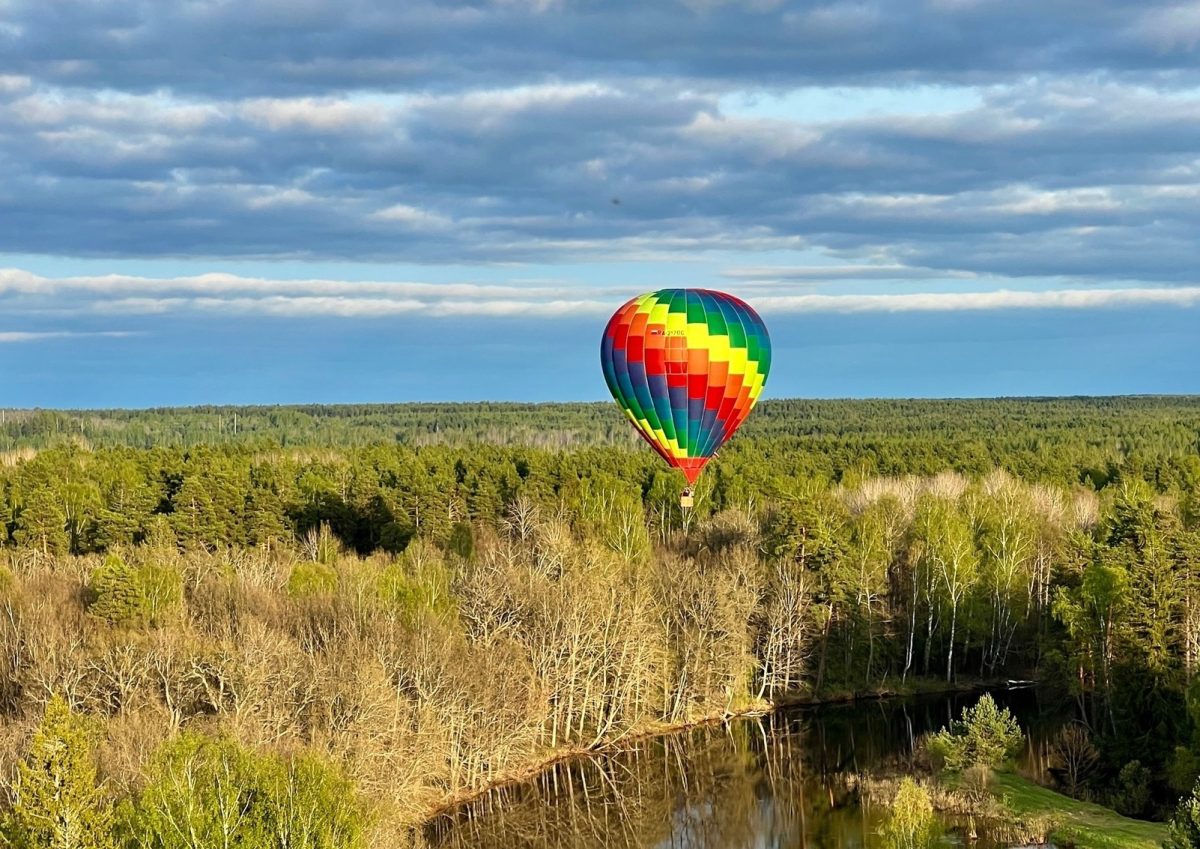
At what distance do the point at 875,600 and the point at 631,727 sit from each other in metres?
19.4

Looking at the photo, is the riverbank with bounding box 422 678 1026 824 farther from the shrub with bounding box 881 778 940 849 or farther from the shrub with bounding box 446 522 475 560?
the shrub with bounding box 446 522 475 560

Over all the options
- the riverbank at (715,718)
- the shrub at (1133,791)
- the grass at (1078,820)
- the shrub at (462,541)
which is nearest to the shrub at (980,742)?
the grass at (1078,820)

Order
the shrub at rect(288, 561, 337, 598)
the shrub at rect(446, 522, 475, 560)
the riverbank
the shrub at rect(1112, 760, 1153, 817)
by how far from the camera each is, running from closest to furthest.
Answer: the shrub at rect(1112, 760, 1153, 817) < the riverbank < the shrub at rect(288, 561, 337, 598) < the shrub at rect(446, 522, 475, 560)

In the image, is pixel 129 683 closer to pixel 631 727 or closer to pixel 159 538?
pixel 631 727

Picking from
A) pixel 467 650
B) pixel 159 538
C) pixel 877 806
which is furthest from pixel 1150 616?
pixel 159 538

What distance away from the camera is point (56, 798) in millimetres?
29781

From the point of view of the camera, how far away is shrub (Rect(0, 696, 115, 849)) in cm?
2961

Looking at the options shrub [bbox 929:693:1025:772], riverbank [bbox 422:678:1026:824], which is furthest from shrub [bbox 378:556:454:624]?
shrub [bbox 929:693:1025:772]

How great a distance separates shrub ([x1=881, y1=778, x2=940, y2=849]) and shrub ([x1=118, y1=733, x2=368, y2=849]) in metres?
15.3

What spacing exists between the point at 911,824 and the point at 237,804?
1835cm

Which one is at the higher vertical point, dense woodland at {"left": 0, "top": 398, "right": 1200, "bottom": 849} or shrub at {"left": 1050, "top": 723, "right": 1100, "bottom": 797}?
dense woodland at {"left": 0, "top": 398, "right": 1200, "bottom": 849}

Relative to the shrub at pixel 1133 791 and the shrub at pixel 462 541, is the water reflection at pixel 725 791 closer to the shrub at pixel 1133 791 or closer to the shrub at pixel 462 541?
the shrub at pixel 1133 791

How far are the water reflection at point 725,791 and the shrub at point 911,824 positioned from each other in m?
1.71

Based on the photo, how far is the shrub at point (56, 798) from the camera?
29.6 metres
